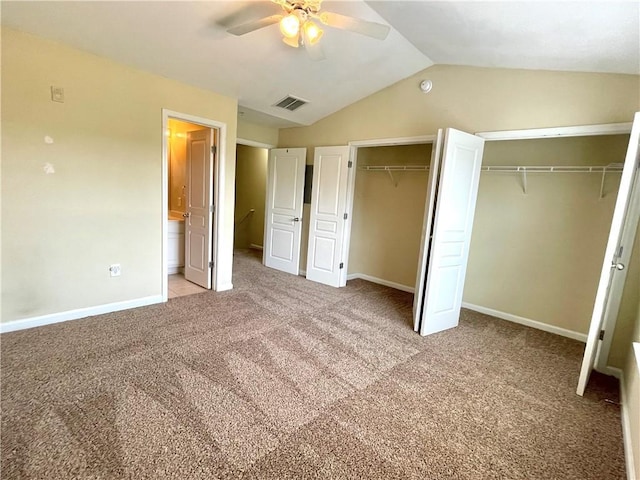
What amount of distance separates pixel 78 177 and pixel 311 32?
2509 millimetres

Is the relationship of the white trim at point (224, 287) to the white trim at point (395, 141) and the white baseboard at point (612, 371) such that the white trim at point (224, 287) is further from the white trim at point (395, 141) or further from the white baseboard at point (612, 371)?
the white baseboard at point (612, 371)

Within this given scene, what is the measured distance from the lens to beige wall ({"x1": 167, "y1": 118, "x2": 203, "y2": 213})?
5.13 metres

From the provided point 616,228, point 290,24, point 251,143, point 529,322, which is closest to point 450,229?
point 616,228

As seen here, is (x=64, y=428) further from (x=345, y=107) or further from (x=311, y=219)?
(x=345, y=107)

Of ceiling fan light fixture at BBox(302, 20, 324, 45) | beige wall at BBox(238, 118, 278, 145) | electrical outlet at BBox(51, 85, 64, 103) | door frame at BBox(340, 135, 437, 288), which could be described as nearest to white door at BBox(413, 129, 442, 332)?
door frame at BBox(340, 135, 437, 288)

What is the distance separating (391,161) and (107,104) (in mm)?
3756

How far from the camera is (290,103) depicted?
4211mm

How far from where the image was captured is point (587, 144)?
10.9 feet

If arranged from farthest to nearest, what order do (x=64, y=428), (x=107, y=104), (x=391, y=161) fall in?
1. (x=391, y=161)
2. (x=107, y=104)
3. (x=64, y=428)

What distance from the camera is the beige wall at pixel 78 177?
2.59 meters

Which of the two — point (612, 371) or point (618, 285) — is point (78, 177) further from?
point (612, 371)

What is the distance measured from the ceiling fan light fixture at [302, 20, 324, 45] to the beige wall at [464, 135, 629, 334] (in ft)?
8.85

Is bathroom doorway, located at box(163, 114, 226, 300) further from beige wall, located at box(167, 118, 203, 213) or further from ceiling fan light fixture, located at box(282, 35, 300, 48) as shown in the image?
ceiling fan light fixture, located at box(282, 35, 300, 48)

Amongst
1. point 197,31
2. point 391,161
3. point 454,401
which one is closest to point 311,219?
point 391,161
